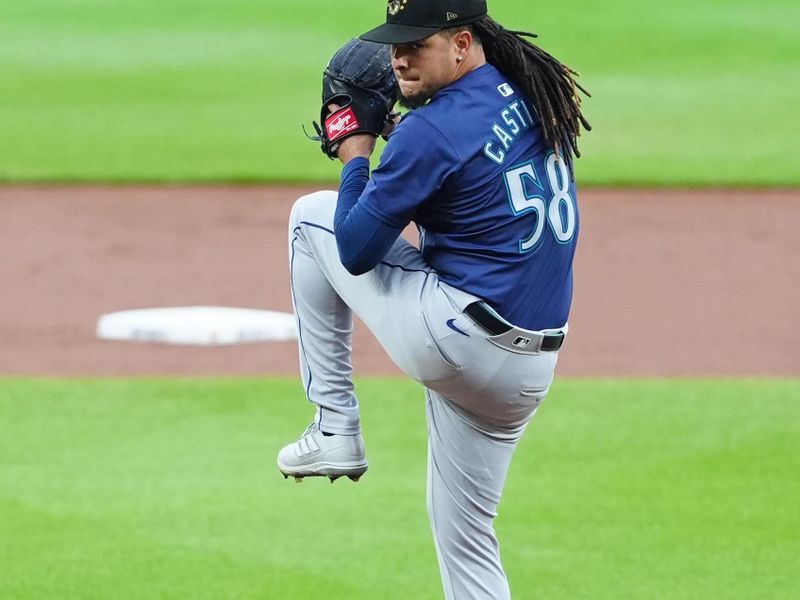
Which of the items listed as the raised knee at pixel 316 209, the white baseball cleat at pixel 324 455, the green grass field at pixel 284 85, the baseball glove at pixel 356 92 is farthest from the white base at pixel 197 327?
the baseball glove at pixel 356 92

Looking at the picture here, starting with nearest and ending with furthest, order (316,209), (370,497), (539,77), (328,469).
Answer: (539,77) < (316,209) < (328,469) < (370,497)

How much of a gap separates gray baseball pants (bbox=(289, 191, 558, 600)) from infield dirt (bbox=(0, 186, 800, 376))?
14.4ft

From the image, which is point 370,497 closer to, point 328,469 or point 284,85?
point 328,469

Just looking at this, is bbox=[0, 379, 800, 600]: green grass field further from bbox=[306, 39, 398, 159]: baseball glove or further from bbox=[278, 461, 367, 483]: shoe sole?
bbox=[306, 39, 398, 159]: baseball glove

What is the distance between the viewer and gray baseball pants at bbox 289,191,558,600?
4016mm

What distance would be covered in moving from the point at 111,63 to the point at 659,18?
7.60 meters

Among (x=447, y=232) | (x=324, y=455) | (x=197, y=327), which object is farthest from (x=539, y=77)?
(x=197, y=327)

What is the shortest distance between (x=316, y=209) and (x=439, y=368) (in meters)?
0.58

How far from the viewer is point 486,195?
12.9 ft

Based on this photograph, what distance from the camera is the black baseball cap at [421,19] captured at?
3.92 meters

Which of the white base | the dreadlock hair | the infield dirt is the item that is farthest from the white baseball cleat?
the white base

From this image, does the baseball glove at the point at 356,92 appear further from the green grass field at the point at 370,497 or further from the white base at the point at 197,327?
the white base at the point at 197,327

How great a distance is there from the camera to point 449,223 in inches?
158

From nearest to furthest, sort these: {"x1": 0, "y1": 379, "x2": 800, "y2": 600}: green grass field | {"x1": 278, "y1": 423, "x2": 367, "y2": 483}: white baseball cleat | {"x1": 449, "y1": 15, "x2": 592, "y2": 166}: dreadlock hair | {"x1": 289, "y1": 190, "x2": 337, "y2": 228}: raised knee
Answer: {"x1": 449, "y1": 15, "x2": 592, "y2": 166}: dreadlock hair
{"x1": 289, "y1": 190, "x2": 337, "y2": 228}: raised knee
{"x1": 278, "y1": 423, "x2": 367, "y2": 483}: white baseball cleat
{"x1": 0, "y1": 379, "x2": 800, "y2": 600}: green grass field
